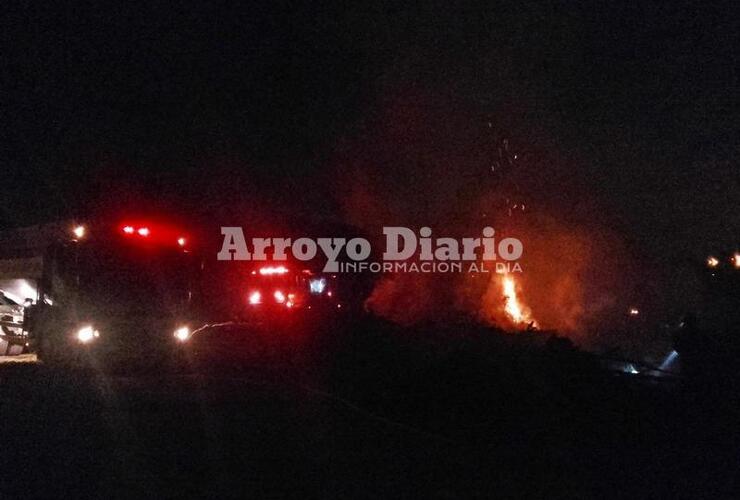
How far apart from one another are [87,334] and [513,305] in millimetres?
23398

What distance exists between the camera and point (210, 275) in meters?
16.2

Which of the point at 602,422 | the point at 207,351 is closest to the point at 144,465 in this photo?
the point at 602,422

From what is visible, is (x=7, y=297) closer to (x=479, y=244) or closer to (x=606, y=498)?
(x=479, y=244)

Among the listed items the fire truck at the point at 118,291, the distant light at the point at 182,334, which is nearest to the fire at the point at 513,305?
the distant light at the point at 182,334

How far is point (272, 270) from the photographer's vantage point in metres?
21.7

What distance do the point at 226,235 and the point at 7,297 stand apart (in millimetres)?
8896

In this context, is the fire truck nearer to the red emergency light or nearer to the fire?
the red emergency light

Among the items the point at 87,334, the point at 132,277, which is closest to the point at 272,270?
the point at 132,277

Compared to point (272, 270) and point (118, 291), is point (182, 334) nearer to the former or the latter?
point (118, 291)

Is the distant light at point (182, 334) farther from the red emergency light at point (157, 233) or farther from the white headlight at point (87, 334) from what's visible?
the red emergency light at point (157, 233)

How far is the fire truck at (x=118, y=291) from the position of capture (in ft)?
46.3

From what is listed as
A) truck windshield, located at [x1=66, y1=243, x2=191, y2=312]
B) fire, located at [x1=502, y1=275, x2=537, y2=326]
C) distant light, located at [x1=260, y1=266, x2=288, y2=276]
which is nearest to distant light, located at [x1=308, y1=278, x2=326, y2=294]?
distant light, located at [x1=260, y1=266, x2=288, y2=276]

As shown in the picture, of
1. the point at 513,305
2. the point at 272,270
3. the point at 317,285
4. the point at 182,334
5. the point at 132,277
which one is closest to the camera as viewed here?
the point at 132,277

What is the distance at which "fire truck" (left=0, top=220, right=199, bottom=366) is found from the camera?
14.1 meters
